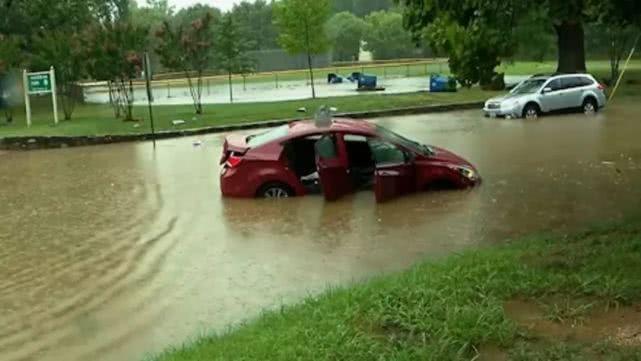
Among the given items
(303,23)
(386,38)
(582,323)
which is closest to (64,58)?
(303,23)

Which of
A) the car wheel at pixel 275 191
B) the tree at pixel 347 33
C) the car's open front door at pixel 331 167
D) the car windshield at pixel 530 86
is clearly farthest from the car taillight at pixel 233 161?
the tree at pixel 347 33

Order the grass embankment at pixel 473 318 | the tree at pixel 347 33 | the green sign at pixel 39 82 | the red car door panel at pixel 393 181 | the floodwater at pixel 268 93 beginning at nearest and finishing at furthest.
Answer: the grass embankment at pixel 473 318, the red car door panel at pixel 393 181, the green sign at pixel 39 82, the floodwater at pixel 268 93, the tree at pixel 347 33

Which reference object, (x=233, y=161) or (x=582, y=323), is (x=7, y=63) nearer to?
(x=233, y=161)

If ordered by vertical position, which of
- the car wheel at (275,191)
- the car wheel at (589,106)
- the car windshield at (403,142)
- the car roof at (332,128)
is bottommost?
the car wheel at (275,191)

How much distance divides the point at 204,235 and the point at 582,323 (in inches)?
291

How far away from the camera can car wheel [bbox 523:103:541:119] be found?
2802 centimetres

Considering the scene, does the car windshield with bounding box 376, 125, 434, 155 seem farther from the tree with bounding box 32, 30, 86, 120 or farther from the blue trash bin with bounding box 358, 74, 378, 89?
the blue trash bin with bounding box 358, 74, 378, 89

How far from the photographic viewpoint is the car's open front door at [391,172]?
13.2 metres

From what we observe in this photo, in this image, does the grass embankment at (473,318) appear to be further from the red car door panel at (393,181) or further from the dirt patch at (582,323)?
the red car door panel at (393,181)

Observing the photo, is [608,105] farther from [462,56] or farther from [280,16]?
[280,16]

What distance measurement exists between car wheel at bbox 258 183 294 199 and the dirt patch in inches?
346

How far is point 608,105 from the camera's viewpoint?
30906mm

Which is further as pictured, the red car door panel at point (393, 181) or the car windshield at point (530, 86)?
the car windshield at point (530, 86)

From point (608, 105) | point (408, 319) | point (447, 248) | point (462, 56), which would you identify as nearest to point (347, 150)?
point (447, 248)
